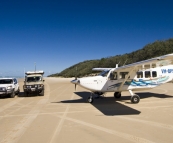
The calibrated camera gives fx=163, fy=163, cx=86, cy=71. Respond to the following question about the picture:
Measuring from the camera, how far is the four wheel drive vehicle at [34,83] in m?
15.9

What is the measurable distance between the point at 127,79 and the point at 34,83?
372 inches

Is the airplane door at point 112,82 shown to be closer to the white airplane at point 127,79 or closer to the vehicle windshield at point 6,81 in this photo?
the white airplane at point 127,79

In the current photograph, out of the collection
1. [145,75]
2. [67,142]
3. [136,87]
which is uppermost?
[145,75]

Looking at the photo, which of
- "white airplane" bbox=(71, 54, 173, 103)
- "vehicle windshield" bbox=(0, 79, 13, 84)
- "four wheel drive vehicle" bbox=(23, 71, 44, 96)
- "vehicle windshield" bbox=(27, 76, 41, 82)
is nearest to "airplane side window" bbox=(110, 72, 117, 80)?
"white airplane" bbox=(71, 54, 173, 103)

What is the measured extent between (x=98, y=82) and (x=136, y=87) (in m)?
2.92

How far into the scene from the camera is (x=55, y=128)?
6.12 metres

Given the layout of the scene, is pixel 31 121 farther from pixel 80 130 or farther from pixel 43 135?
pixel 80 130

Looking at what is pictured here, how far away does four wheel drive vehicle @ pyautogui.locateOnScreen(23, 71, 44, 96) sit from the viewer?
52.1 ft

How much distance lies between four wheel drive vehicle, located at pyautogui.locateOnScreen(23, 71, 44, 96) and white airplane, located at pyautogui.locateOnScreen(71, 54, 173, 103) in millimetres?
6376

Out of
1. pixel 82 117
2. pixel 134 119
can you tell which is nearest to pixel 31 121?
pixel 82 117

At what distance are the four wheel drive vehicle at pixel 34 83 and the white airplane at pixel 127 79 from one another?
6376 mm

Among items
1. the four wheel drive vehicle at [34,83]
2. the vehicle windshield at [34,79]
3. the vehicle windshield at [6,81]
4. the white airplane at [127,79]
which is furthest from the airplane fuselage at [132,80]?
the vehicle windshield at [6,81]

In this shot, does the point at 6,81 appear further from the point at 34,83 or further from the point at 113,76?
the point at 113,76

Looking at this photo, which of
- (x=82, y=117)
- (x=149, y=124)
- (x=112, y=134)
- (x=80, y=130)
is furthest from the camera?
(x=82, y=117)
